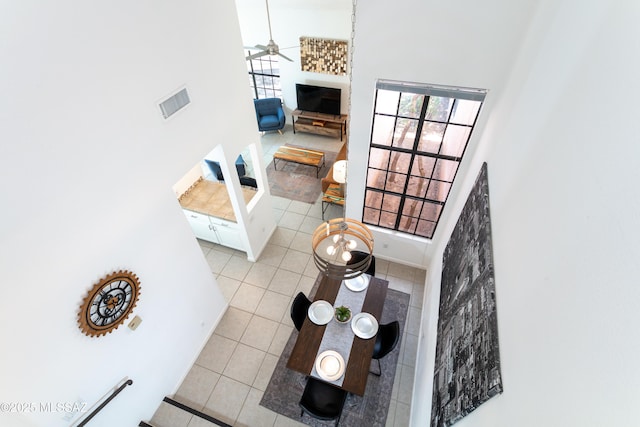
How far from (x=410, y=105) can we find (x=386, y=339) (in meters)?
3.24

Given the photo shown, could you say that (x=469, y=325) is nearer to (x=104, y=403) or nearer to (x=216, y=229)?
(x=104, y=403)

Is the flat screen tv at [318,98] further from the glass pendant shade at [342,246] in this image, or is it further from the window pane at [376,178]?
the glass pendant shade at [342,246]

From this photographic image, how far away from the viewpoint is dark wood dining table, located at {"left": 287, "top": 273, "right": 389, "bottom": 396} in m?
4.23

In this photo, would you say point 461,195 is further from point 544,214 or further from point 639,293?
point 639,293

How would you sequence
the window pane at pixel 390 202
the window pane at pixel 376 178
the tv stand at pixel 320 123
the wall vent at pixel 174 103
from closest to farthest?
the wall vent at pixel 174 103 → the window pane at pixel 376 178 → the window pane at pixel 390 202 → the tv stand at pixel 320 123

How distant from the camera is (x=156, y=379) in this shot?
14.6 ft

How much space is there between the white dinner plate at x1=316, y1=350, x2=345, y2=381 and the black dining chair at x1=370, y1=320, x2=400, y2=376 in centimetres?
51

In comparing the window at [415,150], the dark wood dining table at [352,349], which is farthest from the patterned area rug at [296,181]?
the dark wood dining table at [352,349]

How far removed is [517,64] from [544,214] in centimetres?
222

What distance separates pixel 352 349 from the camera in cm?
450

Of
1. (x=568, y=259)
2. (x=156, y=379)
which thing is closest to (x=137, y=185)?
(x=156, y=379)

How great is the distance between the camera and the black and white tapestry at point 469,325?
237 centimetres

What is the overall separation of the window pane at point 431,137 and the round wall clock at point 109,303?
3984 millimetres

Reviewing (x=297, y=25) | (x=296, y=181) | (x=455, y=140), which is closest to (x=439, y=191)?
(x=455, y=140)
